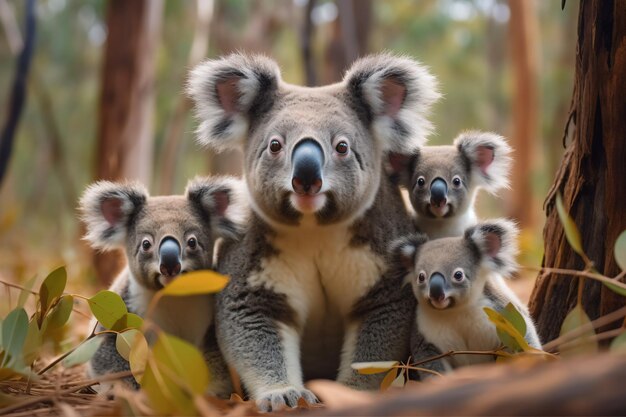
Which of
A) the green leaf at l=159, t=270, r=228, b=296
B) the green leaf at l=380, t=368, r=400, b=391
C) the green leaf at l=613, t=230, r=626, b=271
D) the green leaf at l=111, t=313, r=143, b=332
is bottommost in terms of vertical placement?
the green leaf at l=380, t=368, r=400, b=391

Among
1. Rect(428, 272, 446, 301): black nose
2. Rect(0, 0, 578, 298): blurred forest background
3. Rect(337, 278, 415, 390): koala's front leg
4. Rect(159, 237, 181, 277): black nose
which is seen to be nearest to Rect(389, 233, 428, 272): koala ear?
Rect(337, 278, 415, 390): koala's front leg

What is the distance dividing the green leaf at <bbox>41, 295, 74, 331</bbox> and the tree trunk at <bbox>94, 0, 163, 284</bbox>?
4272mm

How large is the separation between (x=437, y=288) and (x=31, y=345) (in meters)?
1.26

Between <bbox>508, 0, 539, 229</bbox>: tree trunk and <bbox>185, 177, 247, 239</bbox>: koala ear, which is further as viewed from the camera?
<bbox>508, 0, 539, 229</bbox>: tree trunk

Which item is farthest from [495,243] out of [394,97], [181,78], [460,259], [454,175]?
[181,78]

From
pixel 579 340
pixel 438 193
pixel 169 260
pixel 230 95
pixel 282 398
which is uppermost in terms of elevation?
pixel 230 95

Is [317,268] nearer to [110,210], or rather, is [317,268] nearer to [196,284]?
[110,210]

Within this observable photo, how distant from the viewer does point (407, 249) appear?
8.32 ft

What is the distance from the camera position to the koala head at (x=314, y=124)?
2.43 m

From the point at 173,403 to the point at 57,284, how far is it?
1.01 metres

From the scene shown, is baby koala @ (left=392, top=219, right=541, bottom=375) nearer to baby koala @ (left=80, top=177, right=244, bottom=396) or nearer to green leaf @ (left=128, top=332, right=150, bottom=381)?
baby koala @ (left=80, top=177, right=244, bottom=396)

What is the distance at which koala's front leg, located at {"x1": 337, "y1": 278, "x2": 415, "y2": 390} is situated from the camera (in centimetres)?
257

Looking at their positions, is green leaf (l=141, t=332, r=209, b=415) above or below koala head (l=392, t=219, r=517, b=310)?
below

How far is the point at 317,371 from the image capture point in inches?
116
